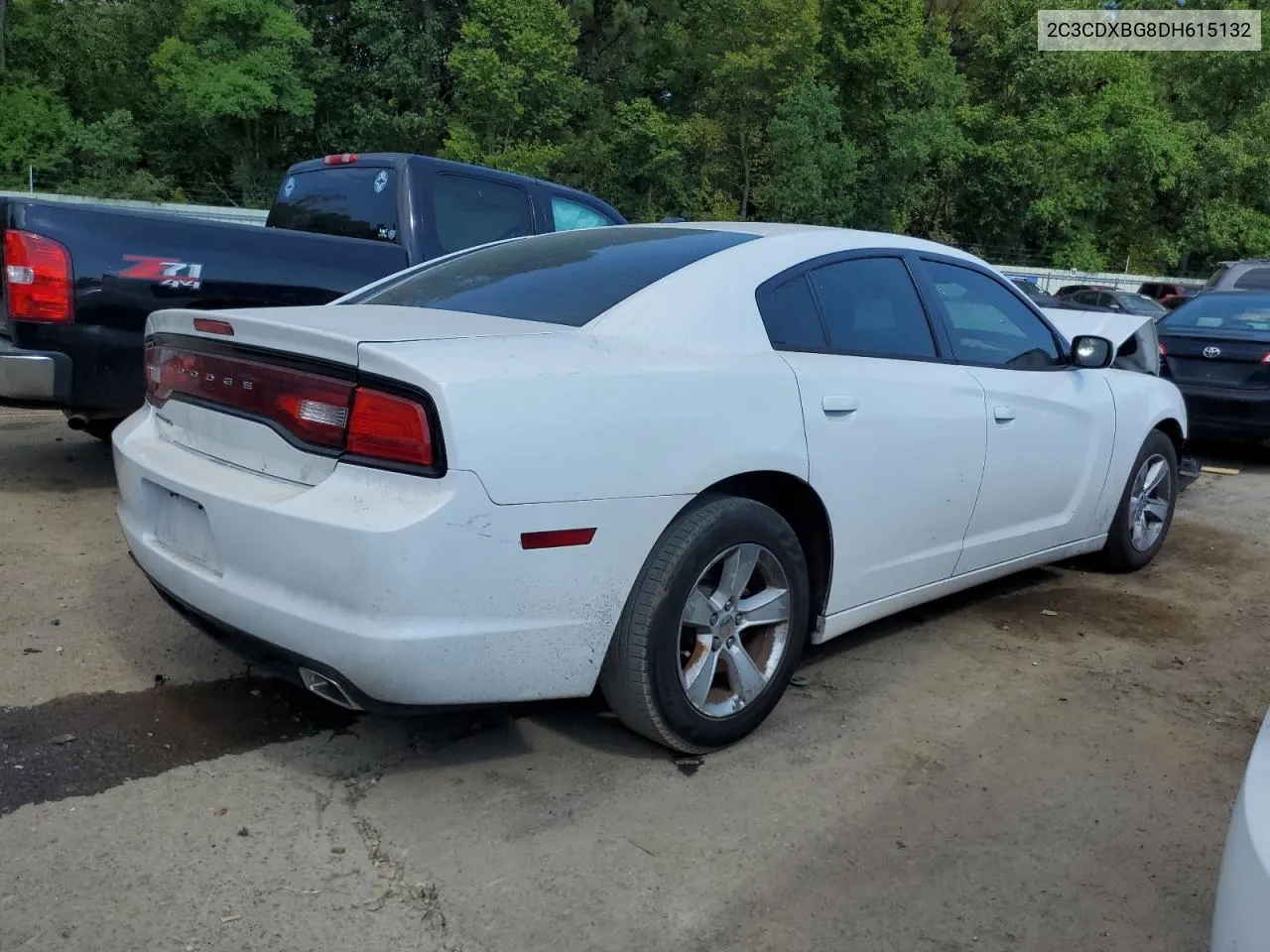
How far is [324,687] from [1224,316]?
859 cm

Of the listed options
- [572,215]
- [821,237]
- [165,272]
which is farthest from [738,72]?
[821,237]

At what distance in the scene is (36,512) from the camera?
5383mm

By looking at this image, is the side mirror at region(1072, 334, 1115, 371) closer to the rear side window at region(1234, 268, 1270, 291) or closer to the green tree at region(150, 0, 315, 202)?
the rear side window at region(1234, 268, 1270, 291)

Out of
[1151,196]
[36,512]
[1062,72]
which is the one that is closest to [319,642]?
[36,512]

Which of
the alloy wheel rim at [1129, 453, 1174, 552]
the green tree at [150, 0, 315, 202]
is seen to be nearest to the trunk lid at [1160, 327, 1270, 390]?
the alloy wheel rim at [1129, 453, 1174, 552]

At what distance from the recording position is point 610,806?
2955mm

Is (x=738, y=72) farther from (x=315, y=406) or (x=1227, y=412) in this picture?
(x=315, y=406)

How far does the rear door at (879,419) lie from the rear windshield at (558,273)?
0.38 metres

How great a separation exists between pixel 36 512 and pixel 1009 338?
15.0ft

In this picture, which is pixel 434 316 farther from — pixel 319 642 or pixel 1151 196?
pixel 1151 196

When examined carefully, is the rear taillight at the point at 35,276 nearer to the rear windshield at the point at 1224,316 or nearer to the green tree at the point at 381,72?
the rear windshield at the point at 1224,316

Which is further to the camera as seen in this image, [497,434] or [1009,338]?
[1009,338]

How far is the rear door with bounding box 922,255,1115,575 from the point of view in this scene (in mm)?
4164

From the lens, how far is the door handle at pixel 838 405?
340 cm
